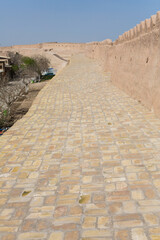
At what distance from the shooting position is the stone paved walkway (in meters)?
2.22

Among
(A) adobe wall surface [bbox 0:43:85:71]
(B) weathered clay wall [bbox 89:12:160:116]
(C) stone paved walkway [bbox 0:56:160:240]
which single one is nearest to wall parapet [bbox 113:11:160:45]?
(B) weathered clay wall [bbox 89:12:160:116]

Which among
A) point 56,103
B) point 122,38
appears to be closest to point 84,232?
point 56,103

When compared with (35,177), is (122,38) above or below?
above

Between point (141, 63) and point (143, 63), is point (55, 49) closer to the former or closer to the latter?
point (141, 63)

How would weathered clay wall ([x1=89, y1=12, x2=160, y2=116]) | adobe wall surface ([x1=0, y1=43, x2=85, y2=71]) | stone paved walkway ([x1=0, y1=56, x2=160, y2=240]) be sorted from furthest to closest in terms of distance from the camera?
1. adobe wall surface ([x1=0, y1=43, x2=85, y2=71])
2. weathered clay wall ([x1=89, y1=12, x2=160, y2=116])
3. stone paved walkway ([x1=0, y1=56, x2=160, y2=240])

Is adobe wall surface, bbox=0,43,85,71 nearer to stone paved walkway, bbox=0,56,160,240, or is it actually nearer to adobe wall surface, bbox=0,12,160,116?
adobe wall surface, bbox=0,12,160,116

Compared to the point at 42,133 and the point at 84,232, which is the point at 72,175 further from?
the point at 42,133

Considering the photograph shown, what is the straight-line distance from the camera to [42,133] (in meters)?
Answer: 4.74

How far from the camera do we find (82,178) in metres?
3.04

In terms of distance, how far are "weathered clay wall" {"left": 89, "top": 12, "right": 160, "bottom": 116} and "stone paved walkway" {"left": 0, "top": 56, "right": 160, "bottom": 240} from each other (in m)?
0.64

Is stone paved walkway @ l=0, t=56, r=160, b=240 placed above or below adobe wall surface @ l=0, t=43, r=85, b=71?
below

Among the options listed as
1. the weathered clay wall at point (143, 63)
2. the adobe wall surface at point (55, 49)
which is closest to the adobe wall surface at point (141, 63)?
the weathered clay wall at point (143, 63)

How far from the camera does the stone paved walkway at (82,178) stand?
2219 mm

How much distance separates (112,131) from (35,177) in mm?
2064
